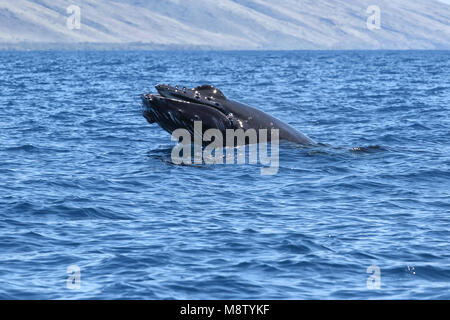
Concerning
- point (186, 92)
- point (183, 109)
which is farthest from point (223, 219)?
point (186, 92)

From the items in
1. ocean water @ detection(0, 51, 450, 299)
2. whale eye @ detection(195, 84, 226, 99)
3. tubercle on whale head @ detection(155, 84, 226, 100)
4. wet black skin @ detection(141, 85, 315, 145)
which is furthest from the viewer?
whale eye @ detection(195, 84, 226, 99)

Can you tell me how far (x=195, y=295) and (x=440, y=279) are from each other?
4328mm

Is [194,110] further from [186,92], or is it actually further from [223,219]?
[223,219]

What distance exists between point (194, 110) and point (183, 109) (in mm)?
335

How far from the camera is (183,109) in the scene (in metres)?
21.7

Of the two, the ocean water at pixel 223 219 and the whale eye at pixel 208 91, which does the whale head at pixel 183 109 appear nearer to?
the whale eye at pixel 208 91

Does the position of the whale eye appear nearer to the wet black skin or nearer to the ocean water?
the wet black skin

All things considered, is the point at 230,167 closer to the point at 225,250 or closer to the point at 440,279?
the point at 225,250

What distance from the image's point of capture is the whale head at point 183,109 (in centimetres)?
2166

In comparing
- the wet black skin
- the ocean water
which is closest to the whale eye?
the wet black skin

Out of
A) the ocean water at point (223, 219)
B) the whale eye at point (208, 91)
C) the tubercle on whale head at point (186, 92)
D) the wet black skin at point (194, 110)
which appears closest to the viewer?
the ocean water at point (223, 219)

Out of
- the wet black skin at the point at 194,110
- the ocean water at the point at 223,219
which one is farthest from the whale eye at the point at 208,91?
the ocean water at the point at 223,219

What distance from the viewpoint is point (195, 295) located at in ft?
39.8

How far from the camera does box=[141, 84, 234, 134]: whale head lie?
71.1 feet
